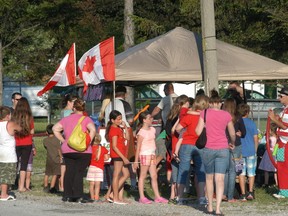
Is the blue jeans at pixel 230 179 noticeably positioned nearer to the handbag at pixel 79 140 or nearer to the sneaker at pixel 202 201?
the sneaker at pixel 202 201

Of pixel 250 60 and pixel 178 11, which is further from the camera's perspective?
pixel 178 11

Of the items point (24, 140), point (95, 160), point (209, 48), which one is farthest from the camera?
point (24, 140)

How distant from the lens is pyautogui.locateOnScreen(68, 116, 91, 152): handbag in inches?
625

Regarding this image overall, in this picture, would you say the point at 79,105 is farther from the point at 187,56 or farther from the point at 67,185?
the point at 187,56

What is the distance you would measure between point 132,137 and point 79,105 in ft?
5.28

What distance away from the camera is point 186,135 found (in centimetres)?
1566

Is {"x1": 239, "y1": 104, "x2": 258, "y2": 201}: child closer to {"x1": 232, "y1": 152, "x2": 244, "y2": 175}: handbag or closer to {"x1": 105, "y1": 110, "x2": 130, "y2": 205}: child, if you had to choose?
{"x1": 232, "y1": 152, "x2": 244, "y2": 175}: handbag

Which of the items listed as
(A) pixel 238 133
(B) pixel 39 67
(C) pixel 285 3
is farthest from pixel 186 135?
(B) pixel 39 67

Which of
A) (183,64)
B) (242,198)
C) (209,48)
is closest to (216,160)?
(242,198)

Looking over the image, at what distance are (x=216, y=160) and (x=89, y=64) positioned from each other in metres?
4.76

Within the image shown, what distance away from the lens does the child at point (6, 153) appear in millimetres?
16781

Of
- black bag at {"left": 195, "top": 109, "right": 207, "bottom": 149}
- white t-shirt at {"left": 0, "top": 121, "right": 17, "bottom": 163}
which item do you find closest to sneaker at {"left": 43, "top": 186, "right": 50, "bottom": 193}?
white t-shirt at {"left": 0, "top": 121, "right": 17, "bottom": 163}

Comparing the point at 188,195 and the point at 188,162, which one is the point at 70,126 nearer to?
the point at 188,162

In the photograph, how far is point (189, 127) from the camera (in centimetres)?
1559
